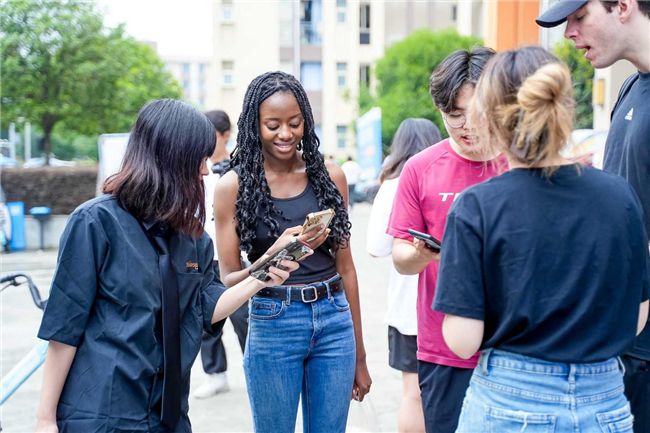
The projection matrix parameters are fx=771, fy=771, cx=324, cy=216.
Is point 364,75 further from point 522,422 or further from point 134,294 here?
point 522,422

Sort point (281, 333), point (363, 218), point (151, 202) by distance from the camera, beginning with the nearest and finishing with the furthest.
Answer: point (151, 202), point (281, 333), point (363, 218)

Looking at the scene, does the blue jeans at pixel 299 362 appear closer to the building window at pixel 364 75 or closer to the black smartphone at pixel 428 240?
the black smartphone at pixel 428 240

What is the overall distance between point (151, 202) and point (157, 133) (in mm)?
233

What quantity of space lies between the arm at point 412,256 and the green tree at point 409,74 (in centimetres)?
3483

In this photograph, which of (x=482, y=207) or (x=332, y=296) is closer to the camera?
(x=482, y=207)

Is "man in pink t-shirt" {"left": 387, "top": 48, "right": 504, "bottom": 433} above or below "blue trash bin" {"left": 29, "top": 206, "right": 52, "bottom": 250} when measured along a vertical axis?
above

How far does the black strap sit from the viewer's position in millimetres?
2422

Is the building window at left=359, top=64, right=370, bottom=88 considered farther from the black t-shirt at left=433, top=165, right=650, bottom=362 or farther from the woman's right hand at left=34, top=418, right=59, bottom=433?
the black t-shirt at left=433, top=165, right=650, bottom=362

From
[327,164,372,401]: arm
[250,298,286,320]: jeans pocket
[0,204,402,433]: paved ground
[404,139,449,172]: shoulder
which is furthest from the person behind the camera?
[0,204,402,433]: paved ground

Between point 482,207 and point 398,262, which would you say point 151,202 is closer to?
point 398,262

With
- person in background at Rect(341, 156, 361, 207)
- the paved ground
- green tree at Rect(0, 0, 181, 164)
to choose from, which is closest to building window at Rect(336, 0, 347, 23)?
person in background at Rect(341, 156, 361, 207)

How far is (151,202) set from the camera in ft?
8.02

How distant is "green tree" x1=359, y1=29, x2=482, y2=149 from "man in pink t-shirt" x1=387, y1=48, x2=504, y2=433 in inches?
Answer: 1365

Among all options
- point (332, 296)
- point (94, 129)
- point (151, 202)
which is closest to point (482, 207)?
point (151, 202)
